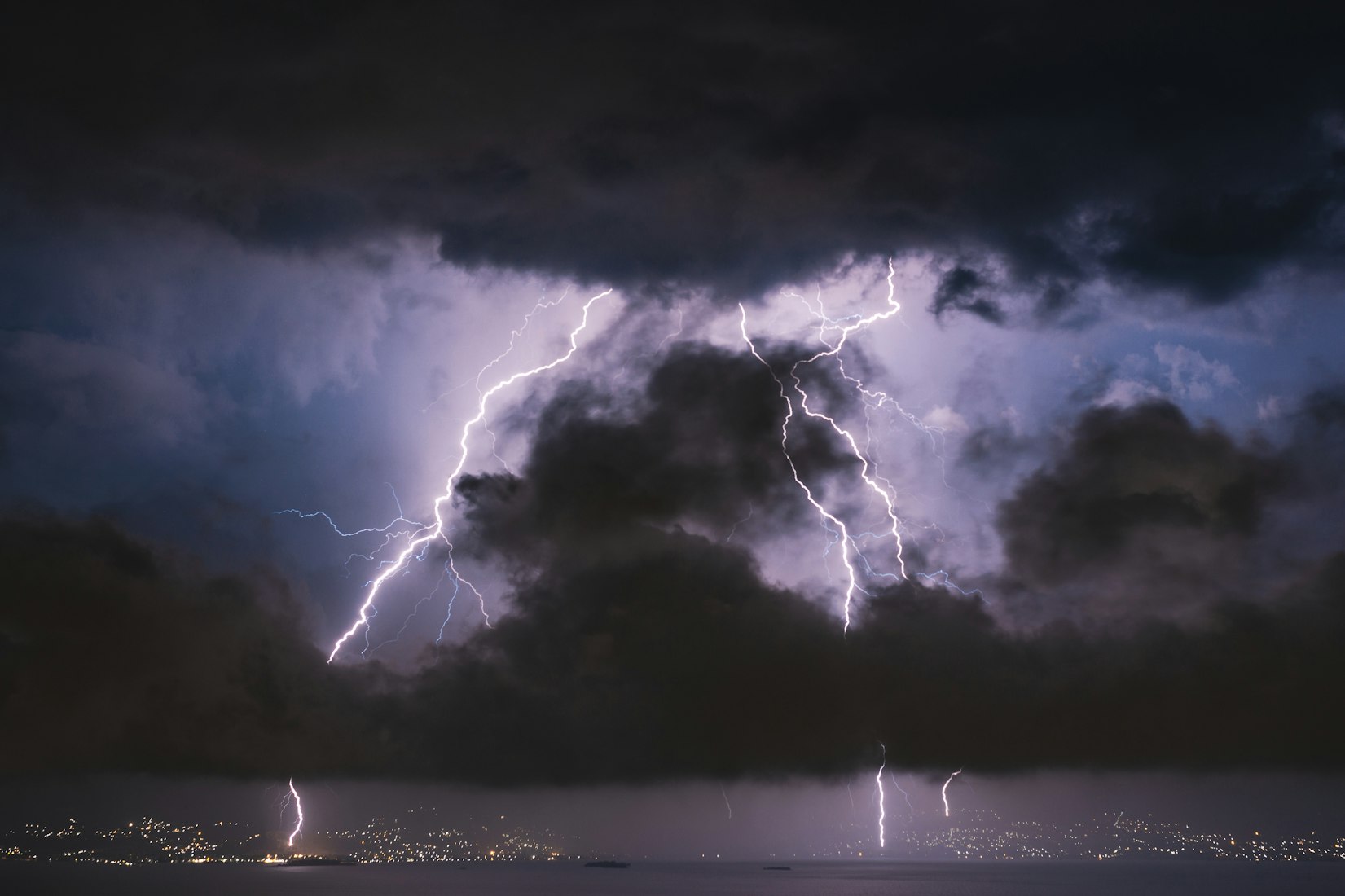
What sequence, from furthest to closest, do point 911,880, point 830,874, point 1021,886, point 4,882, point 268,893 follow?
1. point 830,874
2. point 911,880
3. point 1021,886
4. point 4,882
5. point 268,893

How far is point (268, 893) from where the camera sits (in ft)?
369

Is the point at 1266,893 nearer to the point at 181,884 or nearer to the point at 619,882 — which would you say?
the point at 619,882

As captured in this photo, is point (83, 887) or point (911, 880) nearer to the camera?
point (83, 887)

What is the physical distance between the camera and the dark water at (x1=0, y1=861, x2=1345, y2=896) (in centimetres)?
12225

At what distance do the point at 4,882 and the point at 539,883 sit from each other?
68.9m

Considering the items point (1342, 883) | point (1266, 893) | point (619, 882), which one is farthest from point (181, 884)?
point (1342, 883)

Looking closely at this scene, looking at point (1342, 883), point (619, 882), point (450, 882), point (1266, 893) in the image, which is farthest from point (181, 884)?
point (1342, 883)

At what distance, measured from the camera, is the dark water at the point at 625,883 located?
12225 centimetres

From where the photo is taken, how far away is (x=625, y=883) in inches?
6225

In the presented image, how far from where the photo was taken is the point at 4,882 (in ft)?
401

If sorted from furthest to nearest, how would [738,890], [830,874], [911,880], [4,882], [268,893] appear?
[830,874] < [911,880] < [738,890] < [4,882] < [268,893]

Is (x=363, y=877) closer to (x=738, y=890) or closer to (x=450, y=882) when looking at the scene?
(x=450, y=882)

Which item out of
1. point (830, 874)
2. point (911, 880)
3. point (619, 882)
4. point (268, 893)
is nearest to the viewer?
point (268, 893)

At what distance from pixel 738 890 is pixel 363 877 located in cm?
6794
